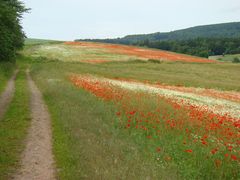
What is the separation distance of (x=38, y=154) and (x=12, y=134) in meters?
2.60

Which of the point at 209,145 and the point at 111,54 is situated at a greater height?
the point at 209,145

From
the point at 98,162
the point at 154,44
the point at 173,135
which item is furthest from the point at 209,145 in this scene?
the point at 154,44

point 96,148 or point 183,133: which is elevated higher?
point 96,148

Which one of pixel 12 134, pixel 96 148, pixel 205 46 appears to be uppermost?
pixel 96 148

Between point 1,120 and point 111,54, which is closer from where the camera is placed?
point 1,120

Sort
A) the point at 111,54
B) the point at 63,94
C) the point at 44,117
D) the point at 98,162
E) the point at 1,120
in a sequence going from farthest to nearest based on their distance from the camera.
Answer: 1. the point at 111,54
2. the point at 63,94
3. the point at 44,117
4. the point at 1,120
5. the point at 98,162

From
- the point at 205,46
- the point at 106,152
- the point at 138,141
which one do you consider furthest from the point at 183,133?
the point at 205,46

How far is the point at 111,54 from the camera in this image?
7600cm

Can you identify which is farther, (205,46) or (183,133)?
(205,46)

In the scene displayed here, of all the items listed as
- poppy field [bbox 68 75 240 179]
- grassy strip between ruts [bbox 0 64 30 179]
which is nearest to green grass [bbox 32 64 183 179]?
poppy field [bbox 68 75 240 179]

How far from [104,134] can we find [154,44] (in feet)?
453

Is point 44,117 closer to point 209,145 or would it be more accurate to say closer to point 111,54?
point 209,145

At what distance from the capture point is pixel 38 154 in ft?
31.0

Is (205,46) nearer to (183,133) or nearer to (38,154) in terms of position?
(183,133)
